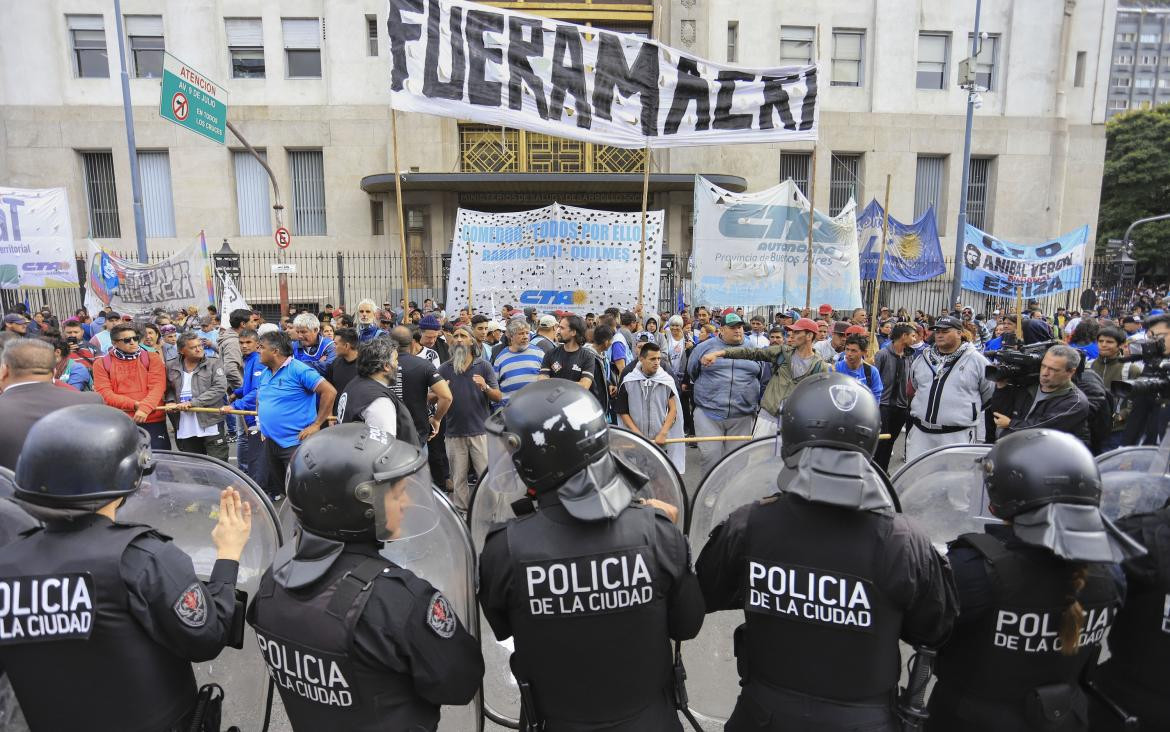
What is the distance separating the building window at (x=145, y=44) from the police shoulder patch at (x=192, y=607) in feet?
72.0

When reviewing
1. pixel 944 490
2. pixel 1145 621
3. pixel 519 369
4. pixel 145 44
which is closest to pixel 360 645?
pixel 1145 621

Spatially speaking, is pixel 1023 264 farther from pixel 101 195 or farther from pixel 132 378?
pixel 101 195

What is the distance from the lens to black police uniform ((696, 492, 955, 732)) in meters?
1.74

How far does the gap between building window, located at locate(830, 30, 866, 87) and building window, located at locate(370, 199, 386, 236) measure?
1486 cm

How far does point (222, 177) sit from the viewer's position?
19.0 meters

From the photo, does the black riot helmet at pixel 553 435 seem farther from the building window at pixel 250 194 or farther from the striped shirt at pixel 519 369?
the building window at pixel 250 194

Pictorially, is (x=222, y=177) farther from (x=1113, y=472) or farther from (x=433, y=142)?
(x=1113, y=472)

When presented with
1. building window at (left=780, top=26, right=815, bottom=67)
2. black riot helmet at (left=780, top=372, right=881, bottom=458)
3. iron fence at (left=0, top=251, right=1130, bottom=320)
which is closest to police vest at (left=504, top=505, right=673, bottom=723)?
black riot helmet at (left=780, top=372, right=881, bottom=458)

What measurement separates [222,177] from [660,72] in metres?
16.8

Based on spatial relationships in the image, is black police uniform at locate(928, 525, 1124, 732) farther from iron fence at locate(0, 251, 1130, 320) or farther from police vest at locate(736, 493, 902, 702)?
iron fence at locate(0, 251, 1130, 320)

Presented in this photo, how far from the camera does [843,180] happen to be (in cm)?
2047

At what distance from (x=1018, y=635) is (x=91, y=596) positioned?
254cm

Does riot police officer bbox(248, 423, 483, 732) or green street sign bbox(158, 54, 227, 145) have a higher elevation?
green street sign bbox(158, 54, 227, 145)

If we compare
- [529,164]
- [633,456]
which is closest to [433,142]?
[529,164]
